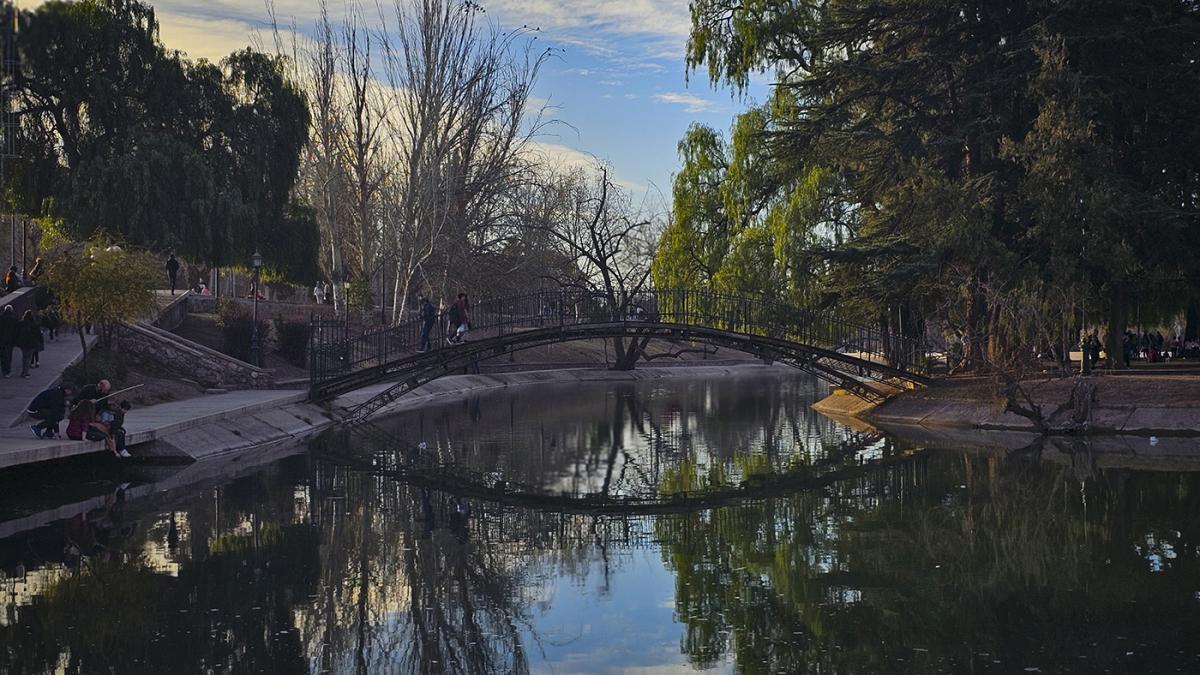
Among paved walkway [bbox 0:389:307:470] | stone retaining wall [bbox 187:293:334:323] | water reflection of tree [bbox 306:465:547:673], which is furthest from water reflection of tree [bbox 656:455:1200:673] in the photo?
stone retaining wall [bbox 187:293:334:323]

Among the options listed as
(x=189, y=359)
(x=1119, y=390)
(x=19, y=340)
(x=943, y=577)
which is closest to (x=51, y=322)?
(x=189, y=359)

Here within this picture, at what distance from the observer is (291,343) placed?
149 ft

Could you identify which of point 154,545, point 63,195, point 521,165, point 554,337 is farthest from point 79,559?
point 521,165

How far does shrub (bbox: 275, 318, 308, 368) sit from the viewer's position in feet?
148

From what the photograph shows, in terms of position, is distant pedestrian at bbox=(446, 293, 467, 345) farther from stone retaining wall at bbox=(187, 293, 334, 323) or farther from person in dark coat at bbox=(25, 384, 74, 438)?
person in dark coat at bbox=(25, 384, 74, 438)

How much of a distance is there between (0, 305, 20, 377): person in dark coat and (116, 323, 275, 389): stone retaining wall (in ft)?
19.9

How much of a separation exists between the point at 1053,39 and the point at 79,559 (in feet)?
87.7

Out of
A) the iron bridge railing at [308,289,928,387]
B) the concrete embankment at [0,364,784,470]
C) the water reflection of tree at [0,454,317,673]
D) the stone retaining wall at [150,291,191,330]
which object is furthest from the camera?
the stone retaining wall at [150,291,191,330]

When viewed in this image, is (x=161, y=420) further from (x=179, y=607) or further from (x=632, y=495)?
(x=179, y=607)

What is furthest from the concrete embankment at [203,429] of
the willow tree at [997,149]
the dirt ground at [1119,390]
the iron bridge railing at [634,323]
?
the dirt ground at [1119,390]

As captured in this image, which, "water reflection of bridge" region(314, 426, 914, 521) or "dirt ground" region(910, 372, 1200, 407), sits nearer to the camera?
"water reflection of bridge" region(314, 426, 914, 521)

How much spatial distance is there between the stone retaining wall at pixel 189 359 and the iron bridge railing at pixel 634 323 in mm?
2144

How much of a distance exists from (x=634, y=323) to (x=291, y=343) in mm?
16601

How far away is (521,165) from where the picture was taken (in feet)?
187
